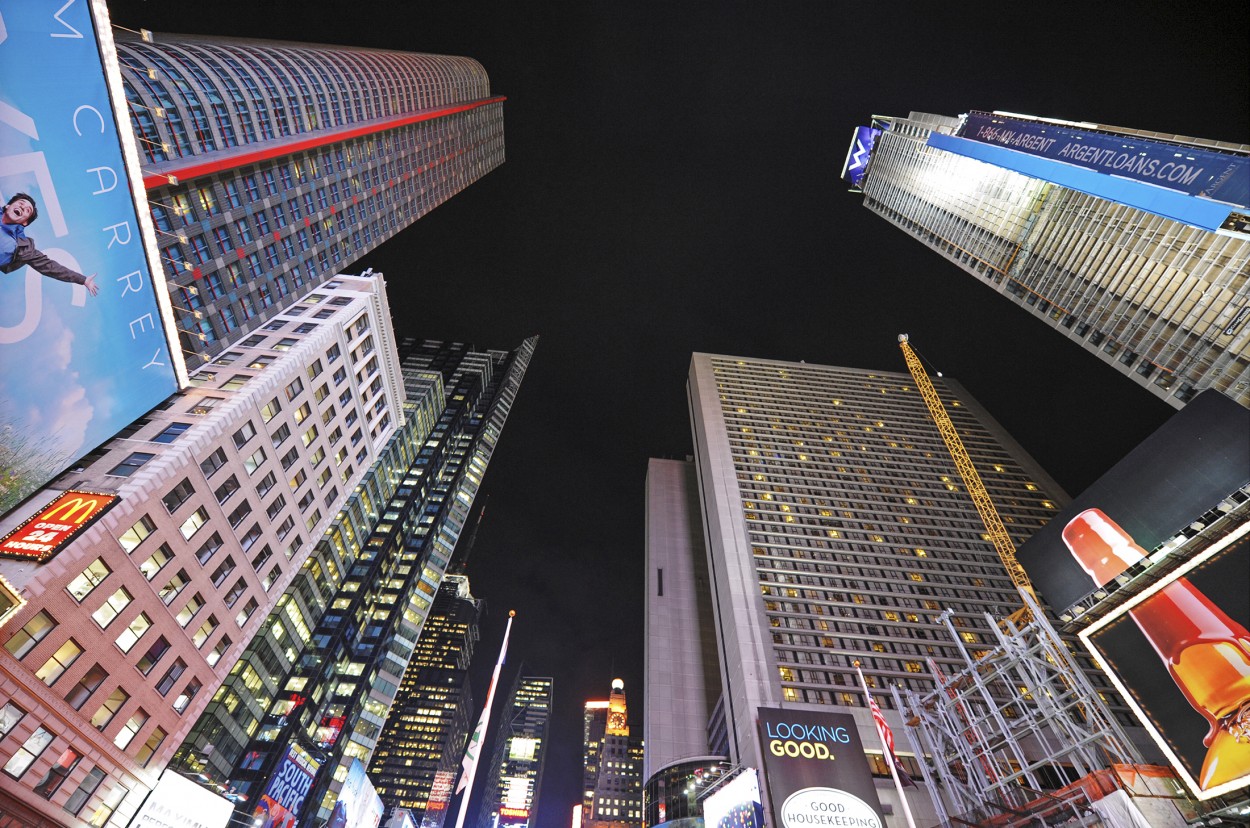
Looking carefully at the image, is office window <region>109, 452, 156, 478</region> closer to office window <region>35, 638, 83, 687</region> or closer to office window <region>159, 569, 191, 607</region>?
office window <region>159, 569, 191, 607</region>

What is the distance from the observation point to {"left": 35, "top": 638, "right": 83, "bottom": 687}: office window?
99.3 ft

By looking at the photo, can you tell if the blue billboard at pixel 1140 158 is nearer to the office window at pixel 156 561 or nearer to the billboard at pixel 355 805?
the office window at pixel 156 561

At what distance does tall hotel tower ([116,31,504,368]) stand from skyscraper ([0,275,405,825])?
6.63 m

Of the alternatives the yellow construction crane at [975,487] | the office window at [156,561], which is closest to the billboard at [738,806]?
the office window at [156,561]

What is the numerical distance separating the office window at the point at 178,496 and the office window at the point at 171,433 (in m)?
3.64

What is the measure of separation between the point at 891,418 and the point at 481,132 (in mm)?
128779

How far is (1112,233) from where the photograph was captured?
64.4 metres

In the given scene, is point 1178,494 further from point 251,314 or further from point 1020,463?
point 1020,463

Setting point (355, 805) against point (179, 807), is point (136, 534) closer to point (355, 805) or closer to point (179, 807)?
point (179, 807)

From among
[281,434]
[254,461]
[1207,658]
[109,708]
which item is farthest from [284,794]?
[1207,658]

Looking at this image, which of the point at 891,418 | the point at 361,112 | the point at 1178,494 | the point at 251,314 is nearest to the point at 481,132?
the point at 361,112

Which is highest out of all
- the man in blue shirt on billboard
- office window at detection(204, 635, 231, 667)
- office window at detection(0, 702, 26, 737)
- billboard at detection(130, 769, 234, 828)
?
the man in blue shirt on billboard

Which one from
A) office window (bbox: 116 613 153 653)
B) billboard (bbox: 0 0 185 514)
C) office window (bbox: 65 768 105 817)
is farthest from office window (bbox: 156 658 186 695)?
billboard (bbox: 0 0 185 514)

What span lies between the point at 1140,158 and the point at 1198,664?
168ft
